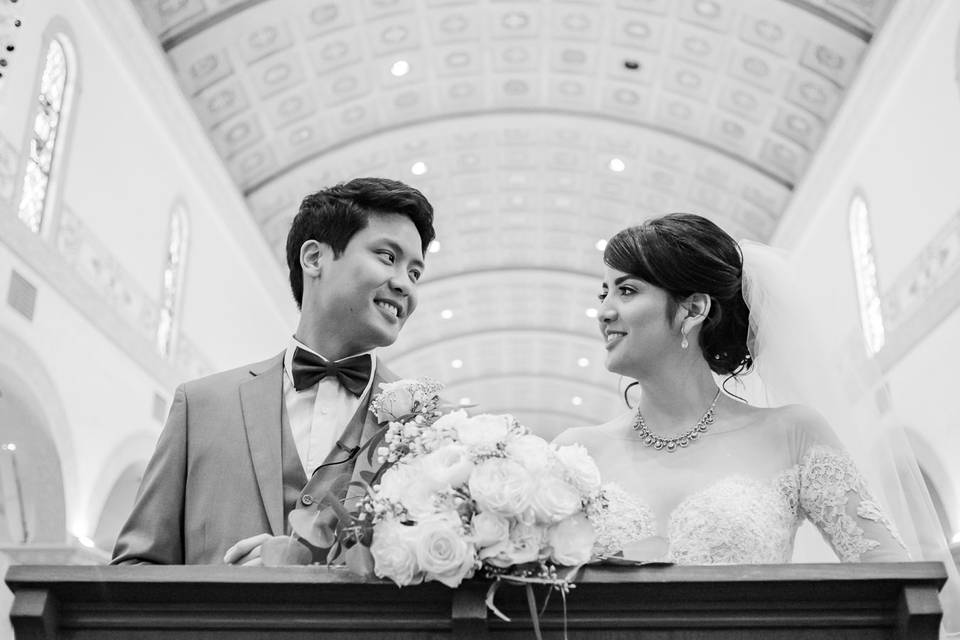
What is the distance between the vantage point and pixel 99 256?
1204 cm

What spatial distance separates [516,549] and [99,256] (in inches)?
439

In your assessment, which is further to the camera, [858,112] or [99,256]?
Result: [858,112]

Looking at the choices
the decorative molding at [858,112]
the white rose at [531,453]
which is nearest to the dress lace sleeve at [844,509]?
the white rose at [531,453]

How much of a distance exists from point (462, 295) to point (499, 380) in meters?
4.70

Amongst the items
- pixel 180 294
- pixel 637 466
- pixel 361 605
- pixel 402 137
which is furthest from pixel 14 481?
pixel 361 605

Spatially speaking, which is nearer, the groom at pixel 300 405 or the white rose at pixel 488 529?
the white rose at pixel 488 529

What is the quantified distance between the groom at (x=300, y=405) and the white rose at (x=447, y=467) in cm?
59

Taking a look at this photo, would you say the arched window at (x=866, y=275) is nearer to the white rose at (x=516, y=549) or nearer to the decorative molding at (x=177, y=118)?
the decorative molding at (x=177, y=118)

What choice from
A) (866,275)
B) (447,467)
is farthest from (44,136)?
(866,275)

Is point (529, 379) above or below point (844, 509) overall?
above

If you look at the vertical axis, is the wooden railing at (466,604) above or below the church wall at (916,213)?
below

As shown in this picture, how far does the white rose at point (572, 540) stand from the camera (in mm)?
1921

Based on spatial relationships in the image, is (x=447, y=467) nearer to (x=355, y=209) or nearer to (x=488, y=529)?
(x=488, y=529)

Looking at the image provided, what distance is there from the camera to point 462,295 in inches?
927
